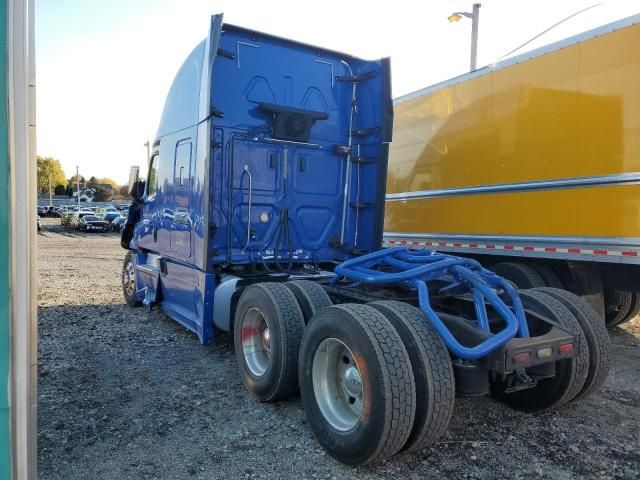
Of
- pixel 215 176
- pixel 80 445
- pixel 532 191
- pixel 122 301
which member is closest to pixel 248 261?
pixel 215 176

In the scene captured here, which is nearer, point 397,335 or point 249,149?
point 397,335

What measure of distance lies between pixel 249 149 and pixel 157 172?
200 cm

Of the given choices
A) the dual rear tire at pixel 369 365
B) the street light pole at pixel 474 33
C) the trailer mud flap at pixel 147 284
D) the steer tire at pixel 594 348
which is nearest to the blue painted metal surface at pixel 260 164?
the trailer mud flap at pixel 147 284

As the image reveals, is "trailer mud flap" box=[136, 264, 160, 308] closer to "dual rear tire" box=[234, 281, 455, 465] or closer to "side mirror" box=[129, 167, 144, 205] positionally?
"side mirror" box=[129, 167, 144, 205]

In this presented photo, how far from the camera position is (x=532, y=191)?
6.11 meters

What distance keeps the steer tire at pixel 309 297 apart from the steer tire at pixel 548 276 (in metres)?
3.13

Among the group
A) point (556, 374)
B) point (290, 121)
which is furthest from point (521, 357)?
point (290, 121)

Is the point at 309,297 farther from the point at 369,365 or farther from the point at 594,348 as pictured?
the point at 594,348

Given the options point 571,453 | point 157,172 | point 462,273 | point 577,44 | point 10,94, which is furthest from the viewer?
point 157,172

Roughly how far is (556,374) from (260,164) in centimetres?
378

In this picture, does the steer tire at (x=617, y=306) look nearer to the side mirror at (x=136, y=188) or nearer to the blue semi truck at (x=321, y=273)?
the blue semi truck at (x=321, y=273)

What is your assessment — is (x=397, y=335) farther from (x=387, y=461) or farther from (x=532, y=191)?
(x=532, y=191)

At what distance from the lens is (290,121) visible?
6047mm

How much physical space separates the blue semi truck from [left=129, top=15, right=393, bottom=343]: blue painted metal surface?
0.02 meters
